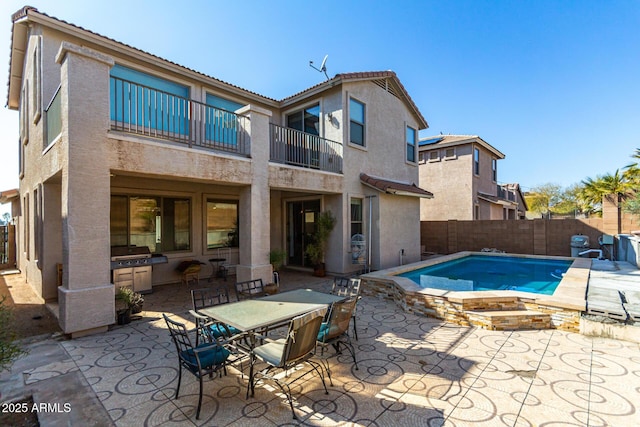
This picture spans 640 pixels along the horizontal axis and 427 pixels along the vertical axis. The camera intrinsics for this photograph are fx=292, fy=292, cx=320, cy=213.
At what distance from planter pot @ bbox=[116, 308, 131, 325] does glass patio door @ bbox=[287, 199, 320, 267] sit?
687 cm

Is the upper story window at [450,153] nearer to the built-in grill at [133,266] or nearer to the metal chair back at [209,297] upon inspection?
the metal chair back at [209,297]

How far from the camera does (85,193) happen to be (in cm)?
533

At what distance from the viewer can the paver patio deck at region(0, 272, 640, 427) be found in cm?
314

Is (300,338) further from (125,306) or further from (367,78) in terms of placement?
(367,78)

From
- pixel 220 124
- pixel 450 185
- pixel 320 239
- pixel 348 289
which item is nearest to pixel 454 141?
pixel 450 185

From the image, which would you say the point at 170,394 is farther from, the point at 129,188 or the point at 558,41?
the point at 558,41

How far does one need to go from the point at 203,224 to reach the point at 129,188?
8.59ft

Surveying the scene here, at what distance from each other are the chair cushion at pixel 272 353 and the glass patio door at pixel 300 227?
7.89 m

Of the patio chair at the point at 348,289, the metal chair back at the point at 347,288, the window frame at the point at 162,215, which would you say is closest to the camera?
the patio chair at the point at 348,289

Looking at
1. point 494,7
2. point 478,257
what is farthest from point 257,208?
point 494,7

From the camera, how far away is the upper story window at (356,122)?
11.5 m

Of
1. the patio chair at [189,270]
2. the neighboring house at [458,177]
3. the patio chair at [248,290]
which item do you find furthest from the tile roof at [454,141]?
the patio chair at [189,270]

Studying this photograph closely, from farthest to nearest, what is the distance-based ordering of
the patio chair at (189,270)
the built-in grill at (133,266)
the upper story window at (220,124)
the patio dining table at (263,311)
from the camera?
the upper story window at (220,124), the patio chair at (189,270), the built-in grill at (133,266), the patio dining table at (263,311)

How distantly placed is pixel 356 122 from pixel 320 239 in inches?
195
